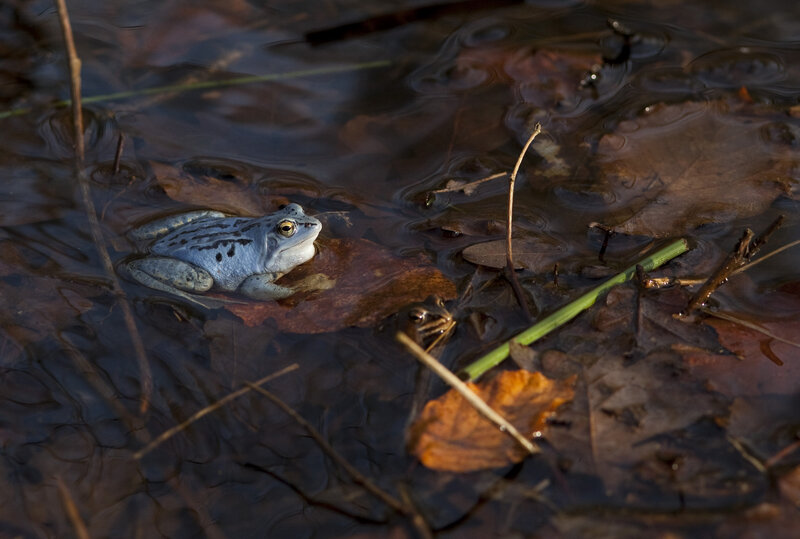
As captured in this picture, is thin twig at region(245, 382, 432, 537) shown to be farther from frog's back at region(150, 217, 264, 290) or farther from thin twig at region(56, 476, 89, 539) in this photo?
frog's back at region(150, 217, 264, 290)

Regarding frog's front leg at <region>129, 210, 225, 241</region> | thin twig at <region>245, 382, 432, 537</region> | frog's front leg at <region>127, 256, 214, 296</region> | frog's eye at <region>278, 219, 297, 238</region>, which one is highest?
frog's eye at <region>278, 219, 297, 238</region>

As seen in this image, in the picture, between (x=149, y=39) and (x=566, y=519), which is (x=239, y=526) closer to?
(x=566, y=519)

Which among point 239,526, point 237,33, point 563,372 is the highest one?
point 237,33

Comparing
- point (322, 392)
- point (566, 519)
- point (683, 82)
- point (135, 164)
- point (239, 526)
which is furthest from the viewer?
point (683, 82)

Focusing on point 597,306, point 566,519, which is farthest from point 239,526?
point 597,306

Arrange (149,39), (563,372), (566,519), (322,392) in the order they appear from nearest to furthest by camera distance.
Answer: (566,519) < (563,372) < (322,392) < (149,39)

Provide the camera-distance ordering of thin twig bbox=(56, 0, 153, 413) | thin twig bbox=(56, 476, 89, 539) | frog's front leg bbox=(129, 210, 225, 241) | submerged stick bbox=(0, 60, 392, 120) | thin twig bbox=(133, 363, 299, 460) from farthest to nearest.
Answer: submerged stick bbox=(0, 60, 392, 120), frog's front leg bbox=(129, 210, 225, 241), thin twig bbox=(56, 0, 153, 413), thin twig bbox=(133, 363, 299, 460), thin twig bbox=(56, 476, 89, 539)

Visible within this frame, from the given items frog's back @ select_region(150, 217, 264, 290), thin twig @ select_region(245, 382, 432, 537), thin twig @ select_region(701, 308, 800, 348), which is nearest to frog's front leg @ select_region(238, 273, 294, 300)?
frog's back @ select_region(150, 217, 264, 290)
